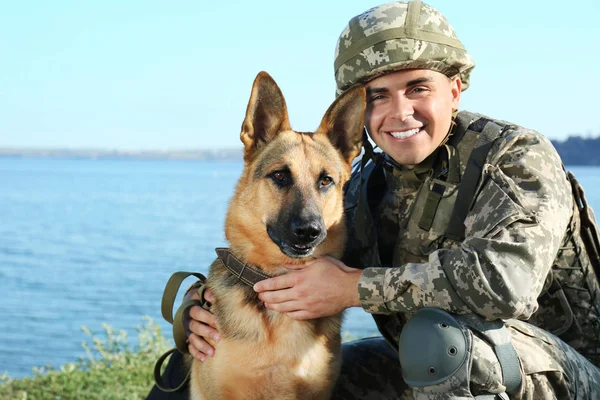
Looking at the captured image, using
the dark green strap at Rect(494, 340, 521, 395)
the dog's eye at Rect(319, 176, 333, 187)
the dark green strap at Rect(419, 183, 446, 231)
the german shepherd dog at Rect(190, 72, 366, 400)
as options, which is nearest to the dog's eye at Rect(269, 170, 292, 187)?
the german shepherd dog at Rect(190, 72, 366, 400)

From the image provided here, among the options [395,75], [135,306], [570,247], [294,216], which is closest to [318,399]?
[294,216]

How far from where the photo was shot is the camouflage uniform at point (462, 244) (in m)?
3.08

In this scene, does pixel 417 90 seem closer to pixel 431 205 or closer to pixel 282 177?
pixel 431 205

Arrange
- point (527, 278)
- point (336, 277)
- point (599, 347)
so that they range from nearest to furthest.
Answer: point (527, 278) → point (336, 277) → point (599, 347)

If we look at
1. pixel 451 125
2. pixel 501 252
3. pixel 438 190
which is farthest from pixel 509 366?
pixel 451 125

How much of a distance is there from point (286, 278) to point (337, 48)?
1.46m

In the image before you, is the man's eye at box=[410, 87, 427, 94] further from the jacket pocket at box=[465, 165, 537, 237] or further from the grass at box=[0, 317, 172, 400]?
the grass at box=[0, 317, 172, 400]

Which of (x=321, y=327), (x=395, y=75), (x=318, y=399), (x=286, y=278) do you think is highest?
(x=395, y=75)

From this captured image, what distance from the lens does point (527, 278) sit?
310cm

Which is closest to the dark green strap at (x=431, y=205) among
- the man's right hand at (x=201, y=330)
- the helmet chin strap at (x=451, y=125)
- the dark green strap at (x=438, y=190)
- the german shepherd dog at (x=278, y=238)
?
the dark green strap at (x=438, y=190)

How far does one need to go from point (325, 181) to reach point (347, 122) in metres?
0.39

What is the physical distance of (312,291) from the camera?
11.5 feet

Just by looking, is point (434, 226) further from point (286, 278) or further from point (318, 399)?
point (318, 399)

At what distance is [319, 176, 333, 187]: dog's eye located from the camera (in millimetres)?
3779
